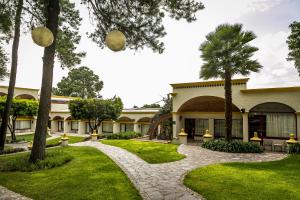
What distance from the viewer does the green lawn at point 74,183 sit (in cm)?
728

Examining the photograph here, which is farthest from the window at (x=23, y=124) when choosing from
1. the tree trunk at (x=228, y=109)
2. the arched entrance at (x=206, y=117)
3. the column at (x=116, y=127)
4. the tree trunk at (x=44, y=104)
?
the tree trunk at (x=228, y=109)

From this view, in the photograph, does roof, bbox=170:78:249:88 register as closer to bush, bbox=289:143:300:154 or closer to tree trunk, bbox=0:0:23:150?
bush, bbox=289:143:300:154

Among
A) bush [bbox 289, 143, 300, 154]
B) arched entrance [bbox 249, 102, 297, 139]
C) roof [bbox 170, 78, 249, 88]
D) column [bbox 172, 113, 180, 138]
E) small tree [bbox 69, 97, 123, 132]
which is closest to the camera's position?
bush [bbox 289, 143, 300, 154]

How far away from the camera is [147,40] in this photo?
36.3 feet

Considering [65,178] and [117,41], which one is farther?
[65,178]

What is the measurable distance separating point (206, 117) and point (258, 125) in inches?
198

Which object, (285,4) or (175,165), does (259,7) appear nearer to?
(285,4)

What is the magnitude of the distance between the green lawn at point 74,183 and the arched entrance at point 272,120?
13461 millimetres

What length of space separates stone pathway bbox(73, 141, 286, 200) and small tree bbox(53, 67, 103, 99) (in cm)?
5093

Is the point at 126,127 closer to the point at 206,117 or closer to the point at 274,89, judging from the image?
the point at 206,117

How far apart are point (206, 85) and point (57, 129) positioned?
32.3 m

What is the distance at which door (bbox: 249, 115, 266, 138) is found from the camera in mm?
18734

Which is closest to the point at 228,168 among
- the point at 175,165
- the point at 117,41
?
the point at 175,165

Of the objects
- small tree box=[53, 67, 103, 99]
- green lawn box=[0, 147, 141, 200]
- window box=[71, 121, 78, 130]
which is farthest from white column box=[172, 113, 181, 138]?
small tree box=[53, 67, 103, 99]
